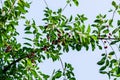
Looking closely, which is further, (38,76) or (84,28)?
(38,76)

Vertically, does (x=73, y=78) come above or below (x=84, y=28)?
below

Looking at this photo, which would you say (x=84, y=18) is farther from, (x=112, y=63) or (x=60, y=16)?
(x=112, y=63)

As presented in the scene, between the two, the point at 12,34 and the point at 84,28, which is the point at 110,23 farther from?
the point at 12,34

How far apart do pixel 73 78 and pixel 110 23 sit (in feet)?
3.60

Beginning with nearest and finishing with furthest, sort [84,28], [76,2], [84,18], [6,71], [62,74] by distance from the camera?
[84,28]
[62,74]
[6,71]
[76,2]
[84,18]

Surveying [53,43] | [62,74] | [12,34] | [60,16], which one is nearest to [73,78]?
[62,74]

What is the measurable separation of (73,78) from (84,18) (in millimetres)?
1457

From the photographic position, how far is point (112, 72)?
467cm

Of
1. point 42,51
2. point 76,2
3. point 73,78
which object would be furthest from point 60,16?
point 73,78

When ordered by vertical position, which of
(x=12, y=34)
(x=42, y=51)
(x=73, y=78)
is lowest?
(x=73, y=78)

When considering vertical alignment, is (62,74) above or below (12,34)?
below

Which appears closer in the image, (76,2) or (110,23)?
(110,23)

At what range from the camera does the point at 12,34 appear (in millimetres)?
6445

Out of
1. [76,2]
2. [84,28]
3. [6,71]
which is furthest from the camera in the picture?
[76,2]
